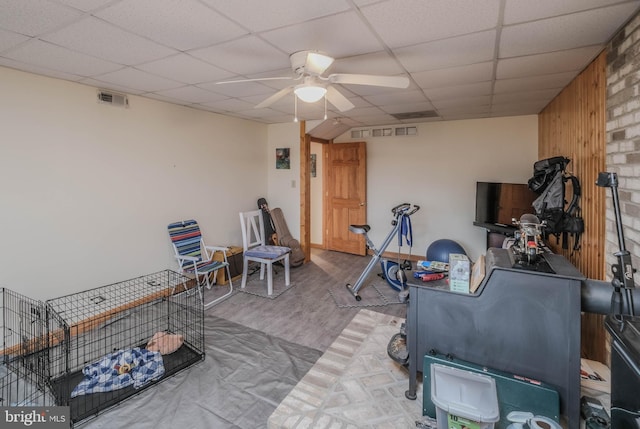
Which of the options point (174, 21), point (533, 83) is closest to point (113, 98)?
point (174, 21)

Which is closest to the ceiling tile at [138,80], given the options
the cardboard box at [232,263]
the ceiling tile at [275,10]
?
the ceiling tile at [275,10]

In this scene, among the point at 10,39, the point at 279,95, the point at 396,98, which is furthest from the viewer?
the point at 396,98

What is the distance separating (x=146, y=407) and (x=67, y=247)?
187 centimetres

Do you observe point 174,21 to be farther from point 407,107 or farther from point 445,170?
point 445,170

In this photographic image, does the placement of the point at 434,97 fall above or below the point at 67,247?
above

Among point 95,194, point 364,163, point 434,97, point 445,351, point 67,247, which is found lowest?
point 445,351

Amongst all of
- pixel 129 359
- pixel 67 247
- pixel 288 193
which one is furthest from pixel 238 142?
pixel 129 359

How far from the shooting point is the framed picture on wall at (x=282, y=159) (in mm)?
5508

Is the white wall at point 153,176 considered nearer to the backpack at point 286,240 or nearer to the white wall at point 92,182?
the white wall at point 92,182

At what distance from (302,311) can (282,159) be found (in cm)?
285

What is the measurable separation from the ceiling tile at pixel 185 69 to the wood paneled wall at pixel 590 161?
2.92 meters

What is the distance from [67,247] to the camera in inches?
122

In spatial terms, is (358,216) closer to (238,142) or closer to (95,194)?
(238,142)

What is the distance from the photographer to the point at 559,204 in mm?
2754
